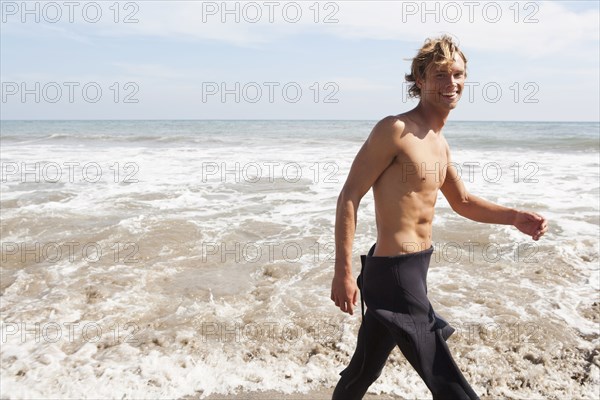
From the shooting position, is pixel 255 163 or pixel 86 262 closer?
pixel 86 262

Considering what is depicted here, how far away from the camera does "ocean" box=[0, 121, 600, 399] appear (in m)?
3.48

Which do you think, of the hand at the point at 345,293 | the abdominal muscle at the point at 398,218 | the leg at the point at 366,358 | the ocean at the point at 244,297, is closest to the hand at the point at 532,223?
the abdominal muscle at the point at 398,218

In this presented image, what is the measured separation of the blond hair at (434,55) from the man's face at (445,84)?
2 cm

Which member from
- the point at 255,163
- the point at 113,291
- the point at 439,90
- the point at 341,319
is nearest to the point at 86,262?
the point at 113,291

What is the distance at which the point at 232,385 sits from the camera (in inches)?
134

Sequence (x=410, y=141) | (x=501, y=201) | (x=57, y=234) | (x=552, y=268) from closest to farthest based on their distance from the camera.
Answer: (x=410, y=141) → (x=552, y=268) → (x=57, y=234) → (x=501, y=201)

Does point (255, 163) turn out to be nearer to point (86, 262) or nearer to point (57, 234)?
point (57, 234)

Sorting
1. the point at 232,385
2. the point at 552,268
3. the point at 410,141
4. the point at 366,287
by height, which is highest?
the point at 410,141

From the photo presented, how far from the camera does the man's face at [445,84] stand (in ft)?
7.36

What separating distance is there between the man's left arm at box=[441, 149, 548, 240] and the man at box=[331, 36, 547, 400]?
27 centimetres

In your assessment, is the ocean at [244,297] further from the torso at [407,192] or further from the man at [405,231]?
the torso at [407,192]

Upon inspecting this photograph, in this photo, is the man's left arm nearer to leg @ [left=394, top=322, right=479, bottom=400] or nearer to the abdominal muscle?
the abdominal muscle

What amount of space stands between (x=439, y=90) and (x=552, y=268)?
401 centimetres

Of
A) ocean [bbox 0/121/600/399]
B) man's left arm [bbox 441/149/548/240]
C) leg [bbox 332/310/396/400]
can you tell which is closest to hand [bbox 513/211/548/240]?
man's left arm [bbox 441/149/548/240]
